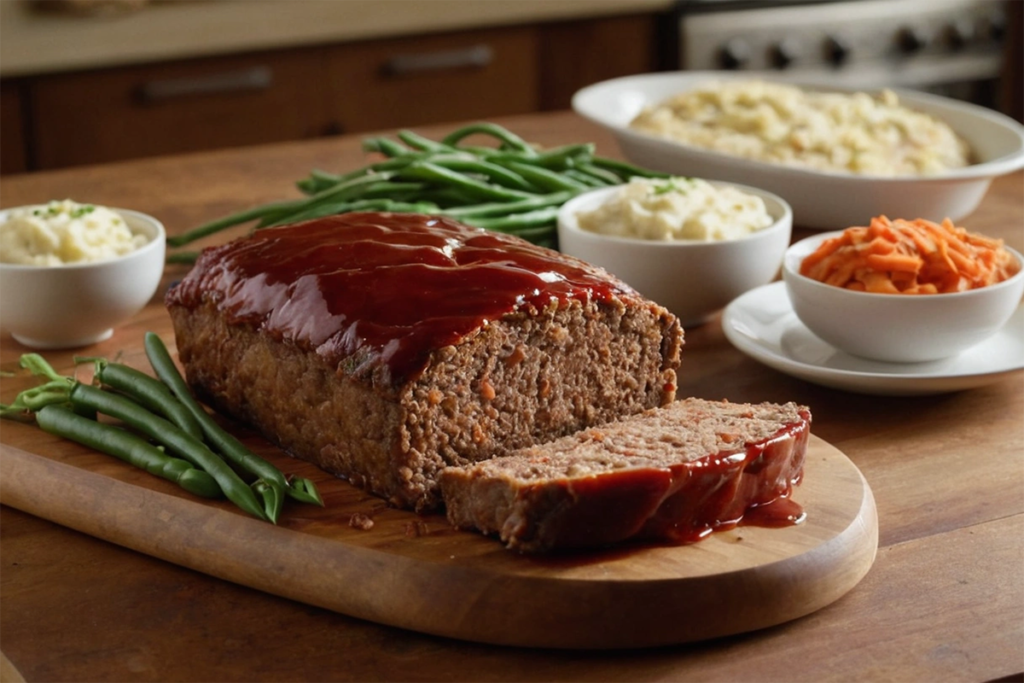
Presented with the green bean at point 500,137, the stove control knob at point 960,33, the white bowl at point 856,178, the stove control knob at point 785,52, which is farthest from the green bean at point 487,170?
the stove control knob at point 960,33

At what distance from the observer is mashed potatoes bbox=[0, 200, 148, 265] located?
3842 millimetres

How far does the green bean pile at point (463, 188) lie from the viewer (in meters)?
4.48

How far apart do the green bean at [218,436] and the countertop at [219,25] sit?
4574 mm

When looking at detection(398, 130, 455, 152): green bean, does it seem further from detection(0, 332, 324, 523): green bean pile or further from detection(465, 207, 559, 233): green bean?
detection(0, 332, 324, 523): green bean pile

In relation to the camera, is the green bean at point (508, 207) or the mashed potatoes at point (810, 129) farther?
the mashed potatoes at point (810, 129)

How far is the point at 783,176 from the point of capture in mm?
4867

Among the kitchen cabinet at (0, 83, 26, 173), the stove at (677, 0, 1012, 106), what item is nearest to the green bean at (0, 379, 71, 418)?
the kitchen cabinet at (0, 83, 26, 173)

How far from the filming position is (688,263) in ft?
13.1

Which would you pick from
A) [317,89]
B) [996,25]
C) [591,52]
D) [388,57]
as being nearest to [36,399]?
[317,89]

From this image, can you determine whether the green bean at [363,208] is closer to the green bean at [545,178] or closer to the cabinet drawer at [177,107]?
the green bean at [545,178]

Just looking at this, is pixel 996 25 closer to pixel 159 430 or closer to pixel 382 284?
pixel 382 284

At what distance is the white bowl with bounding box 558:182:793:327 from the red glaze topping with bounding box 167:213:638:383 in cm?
74

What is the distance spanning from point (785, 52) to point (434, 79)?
8.02ft

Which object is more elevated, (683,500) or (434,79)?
(683,500)
